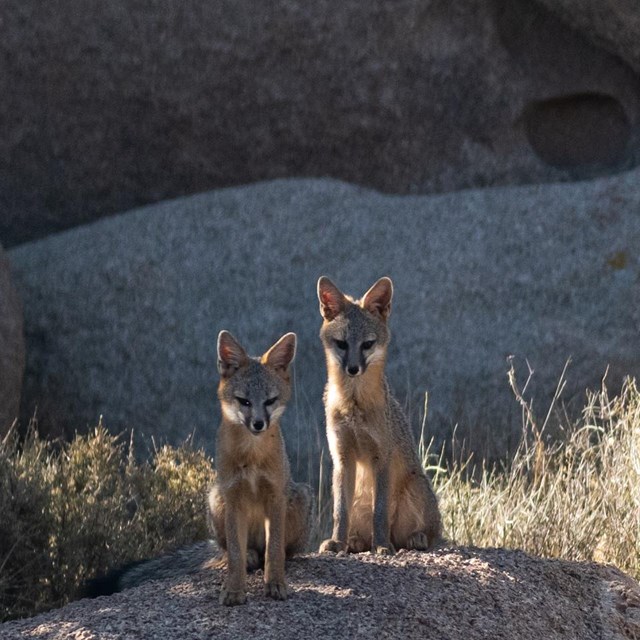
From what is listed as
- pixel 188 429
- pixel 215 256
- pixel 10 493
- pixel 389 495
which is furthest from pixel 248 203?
pixel 389 495

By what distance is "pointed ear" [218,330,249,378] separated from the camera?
517cm

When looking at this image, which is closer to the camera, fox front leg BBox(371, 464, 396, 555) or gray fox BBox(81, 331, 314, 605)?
gray fox BBox(81, 331, 314, 605)

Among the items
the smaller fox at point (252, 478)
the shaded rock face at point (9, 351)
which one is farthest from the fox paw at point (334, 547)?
the shaded rock face at point (9, 351)

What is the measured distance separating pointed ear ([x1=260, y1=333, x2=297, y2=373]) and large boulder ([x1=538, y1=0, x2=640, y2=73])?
4.93 metres

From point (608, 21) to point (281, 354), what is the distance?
5021mm

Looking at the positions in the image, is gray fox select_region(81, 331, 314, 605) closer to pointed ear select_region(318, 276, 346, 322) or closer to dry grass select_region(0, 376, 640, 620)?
pointed ear select_region(318, 276, 346, 322)

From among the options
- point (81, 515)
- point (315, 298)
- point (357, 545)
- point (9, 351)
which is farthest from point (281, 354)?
point (315, 298)

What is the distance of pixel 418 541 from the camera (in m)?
5.74

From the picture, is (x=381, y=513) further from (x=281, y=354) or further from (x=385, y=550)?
(x=281, y=354)

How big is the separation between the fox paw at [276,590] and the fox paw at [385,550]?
0.68 metres

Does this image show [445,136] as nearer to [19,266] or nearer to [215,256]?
[215,256]

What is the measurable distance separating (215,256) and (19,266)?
1.32m

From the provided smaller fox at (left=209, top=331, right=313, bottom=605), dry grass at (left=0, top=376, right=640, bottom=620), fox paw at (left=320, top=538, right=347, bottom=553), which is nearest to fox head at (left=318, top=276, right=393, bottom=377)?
smaller fox at (left=209, top=331, right=313, bottom=605)

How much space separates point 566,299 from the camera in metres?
8.77
